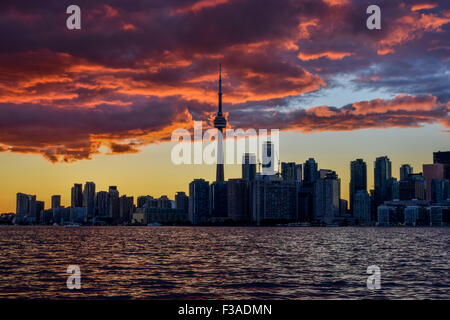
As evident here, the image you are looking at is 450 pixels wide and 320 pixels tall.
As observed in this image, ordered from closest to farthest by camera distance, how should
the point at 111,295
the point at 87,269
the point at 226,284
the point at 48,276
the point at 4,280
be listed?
the point at 111,295
the point at 226,284
the point at 4,280
the point at 48,276
the point at 87,269

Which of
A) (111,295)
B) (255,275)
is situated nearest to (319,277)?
(255,275)

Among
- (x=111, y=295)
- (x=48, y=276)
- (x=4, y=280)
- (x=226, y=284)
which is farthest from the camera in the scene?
(x=48, y=276)

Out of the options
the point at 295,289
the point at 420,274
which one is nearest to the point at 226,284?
the point at 295,289

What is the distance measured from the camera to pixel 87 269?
237 ft

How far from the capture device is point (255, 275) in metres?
64.0

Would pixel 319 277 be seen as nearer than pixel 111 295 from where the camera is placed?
No

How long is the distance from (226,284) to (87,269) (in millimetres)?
→ 26063
